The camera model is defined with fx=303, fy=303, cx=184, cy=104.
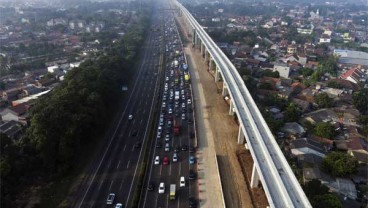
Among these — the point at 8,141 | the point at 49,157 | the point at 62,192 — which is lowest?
the point at 62,192

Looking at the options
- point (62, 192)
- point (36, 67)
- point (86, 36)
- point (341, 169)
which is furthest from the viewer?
point (86, 36)

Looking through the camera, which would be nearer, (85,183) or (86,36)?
(85,183)

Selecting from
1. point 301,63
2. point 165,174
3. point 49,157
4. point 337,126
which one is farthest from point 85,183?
point 301,63

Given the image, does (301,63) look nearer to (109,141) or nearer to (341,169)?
(341,169)

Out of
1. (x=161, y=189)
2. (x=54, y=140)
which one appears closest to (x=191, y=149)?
(x=161, y=189)

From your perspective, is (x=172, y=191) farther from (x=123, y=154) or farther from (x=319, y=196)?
(x=319, y=196)

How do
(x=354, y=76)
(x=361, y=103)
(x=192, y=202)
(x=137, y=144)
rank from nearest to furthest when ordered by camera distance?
(x=192, y=202)
(x=137, y=144)
(x=361, y=103)
(x=354, y=76)
